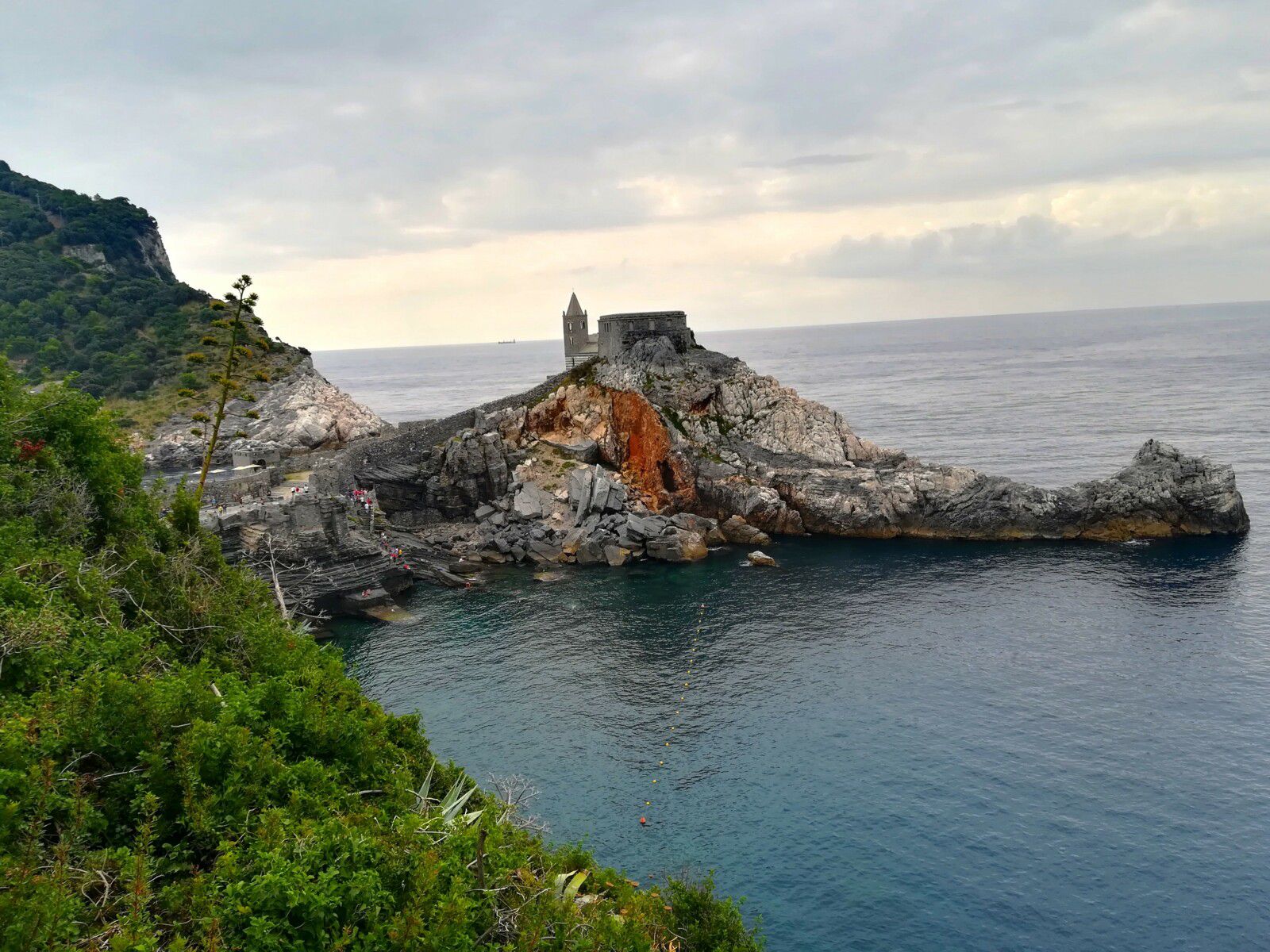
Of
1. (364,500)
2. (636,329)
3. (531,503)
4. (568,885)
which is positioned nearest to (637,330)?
(636,329)

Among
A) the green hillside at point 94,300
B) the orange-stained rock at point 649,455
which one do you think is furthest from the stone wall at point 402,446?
the green hillside at point 94,300

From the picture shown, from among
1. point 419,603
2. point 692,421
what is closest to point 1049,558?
point 692,421

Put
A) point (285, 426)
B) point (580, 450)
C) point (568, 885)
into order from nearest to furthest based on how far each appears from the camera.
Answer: point (568, 885)
point (580, 450)
point (285, 426)

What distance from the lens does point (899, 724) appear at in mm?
32750

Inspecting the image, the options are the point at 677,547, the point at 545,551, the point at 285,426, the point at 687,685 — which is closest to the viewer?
the point at 687,685

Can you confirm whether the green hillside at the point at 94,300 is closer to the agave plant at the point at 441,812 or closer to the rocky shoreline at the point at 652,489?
the rocky shoreline at the point at 652,489

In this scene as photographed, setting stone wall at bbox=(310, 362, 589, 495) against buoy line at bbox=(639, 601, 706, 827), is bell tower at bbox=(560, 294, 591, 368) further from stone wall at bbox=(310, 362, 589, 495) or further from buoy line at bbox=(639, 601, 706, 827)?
buoy line at bbox=(639, 601, 706, 827)

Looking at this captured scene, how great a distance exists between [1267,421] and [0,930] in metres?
112

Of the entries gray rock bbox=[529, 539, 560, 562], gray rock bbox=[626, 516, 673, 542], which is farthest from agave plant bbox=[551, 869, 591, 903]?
gray rock bbox=[626, 516, 673, 542]

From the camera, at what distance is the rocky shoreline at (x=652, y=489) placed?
180 ft

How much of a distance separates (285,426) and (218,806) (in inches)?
3015

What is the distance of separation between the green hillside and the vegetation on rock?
72.5 m

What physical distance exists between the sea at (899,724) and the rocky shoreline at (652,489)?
233 centimetres

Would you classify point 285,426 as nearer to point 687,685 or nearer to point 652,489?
point 652,489
